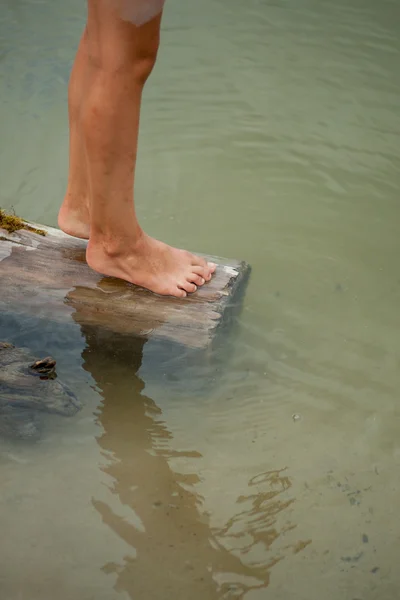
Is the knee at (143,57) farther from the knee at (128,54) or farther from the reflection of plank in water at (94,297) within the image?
the reflection of plank in water at (94,297)

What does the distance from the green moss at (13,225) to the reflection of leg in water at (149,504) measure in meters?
0.46

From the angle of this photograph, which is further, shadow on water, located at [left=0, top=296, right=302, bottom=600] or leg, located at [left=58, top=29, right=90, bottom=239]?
leg, located at [left=58, top=29, right=90, bottom=239]

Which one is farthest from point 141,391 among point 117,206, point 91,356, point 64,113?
point 64,113

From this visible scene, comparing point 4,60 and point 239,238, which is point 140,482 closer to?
point 239,238

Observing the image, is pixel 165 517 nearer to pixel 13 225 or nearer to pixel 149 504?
pixel 149 504

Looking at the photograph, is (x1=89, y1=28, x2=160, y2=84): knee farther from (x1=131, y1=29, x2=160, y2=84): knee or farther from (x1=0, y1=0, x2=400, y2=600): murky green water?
(x1=0, y1=0, x2=400, y2=600): murky green water

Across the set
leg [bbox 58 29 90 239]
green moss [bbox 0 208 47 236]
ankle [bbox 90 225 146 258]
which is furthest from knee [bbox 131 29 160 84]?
green moss [bbox 0 208 47 236]

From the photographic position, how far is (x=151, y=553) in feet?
5.64

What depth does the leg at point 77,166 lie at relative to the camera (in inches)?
85.7

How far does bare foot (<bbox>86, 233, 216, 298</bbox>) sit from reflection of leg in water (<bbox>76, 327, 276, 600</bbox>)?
0.21 meters

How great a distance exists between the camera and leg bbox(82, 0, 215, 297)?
191 cm

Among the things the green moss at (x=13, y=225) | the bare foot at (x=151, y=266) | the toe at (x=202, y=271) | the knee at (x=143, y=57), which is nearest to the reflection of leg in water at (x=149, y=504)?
the bare foot at (x=151, y=266)

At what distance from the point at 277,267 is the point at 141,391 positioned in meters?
0.85

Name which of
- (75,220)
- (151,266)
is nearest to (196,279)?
(151,266)
